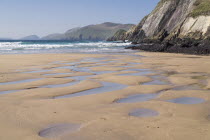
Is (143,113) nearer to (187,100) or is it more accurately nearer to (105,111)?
(105,111)

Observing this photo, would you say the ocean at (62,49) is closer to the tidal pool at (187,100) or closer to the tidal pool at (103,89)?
the tidal pool at (103,89)

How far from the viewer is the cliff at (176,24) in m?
41.6

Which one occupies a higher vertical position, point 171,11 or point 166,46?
point 171,11

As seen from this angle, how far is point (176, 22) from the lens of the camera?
222 feet

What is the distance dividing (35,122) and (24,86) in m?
3.98

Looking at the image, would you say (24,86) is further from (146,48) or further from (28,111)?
(146,48)

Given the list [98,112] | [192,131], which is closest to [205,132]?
[192,131]

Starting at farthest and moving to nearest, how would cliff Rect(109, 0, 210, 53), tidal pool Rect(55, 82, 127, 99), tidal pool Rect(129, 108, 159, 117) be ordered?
1. cliff Rect(109, 0, 210, 53)
2. tidal pool Rect(55, 82, 127, 99)
3. tidal pool Rect(129, 108, 159, 117)

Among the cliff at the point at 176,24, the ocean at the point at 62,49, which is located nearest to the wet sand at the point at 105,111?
the cliff at the point at 176,24

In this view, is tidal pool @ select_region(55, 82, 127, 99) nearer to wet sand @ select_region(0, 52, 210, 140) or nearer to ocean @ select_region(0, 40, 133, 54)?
wet sand @ select_region(0, 52, 210, 140)

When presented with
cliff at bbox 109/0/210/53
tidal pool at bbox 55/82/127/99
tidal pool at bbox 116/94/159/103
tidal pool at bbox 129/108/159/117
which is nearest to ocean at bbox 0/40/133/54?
cliff at bbox 109/0/210/53

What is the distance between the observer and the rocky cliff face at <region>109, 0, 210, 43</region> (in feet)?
142

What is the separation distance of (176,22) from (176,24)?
1229 millimetres

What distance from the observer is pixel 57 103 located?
A: 6.58 meters
